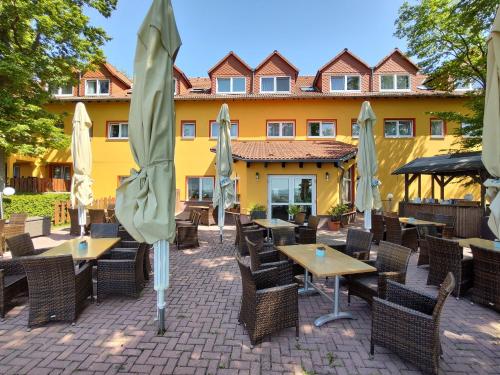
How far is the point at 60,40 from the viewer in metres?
13.6

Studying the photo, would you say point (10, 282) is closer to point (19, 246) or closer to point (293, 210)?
point (19, 246)

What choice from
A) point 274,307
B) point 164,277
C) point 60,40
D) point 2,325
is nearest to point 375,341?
point 274,307

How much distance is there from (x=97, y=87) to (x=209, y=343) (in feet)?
62.6

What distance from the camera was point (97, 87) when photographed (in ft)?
58.3

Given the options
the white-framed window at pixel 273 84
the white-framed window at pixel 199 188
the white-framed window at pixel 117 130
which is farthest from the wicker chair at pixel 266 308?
the white-framed window at pixel 117 130

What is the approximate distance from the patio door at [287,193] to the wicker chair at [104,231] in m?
8.29

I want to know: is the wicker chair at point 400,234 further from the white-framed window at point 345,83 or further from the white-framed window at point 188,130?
the white-framed window at point 188,130

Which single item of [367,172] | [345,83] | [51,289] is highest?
[345,83]

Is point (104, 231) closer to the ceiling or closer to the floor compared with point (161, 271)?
closer to the ceiling

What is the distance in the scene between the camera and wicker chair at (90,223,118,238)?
19.3ft

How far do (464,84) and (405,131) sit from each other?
362cm

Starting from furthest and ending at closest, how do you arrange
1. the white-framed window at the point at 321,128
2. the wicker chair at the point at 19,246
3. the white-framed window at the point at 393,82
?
the white-framed window at the point at 393,82, the white-framed window at the point at 321,128, the wicker chair at the point at 19,246

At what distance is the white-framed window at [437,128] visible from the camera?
1647 cm

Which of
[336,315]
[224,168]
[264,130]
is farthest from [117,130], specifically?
[336,315]
